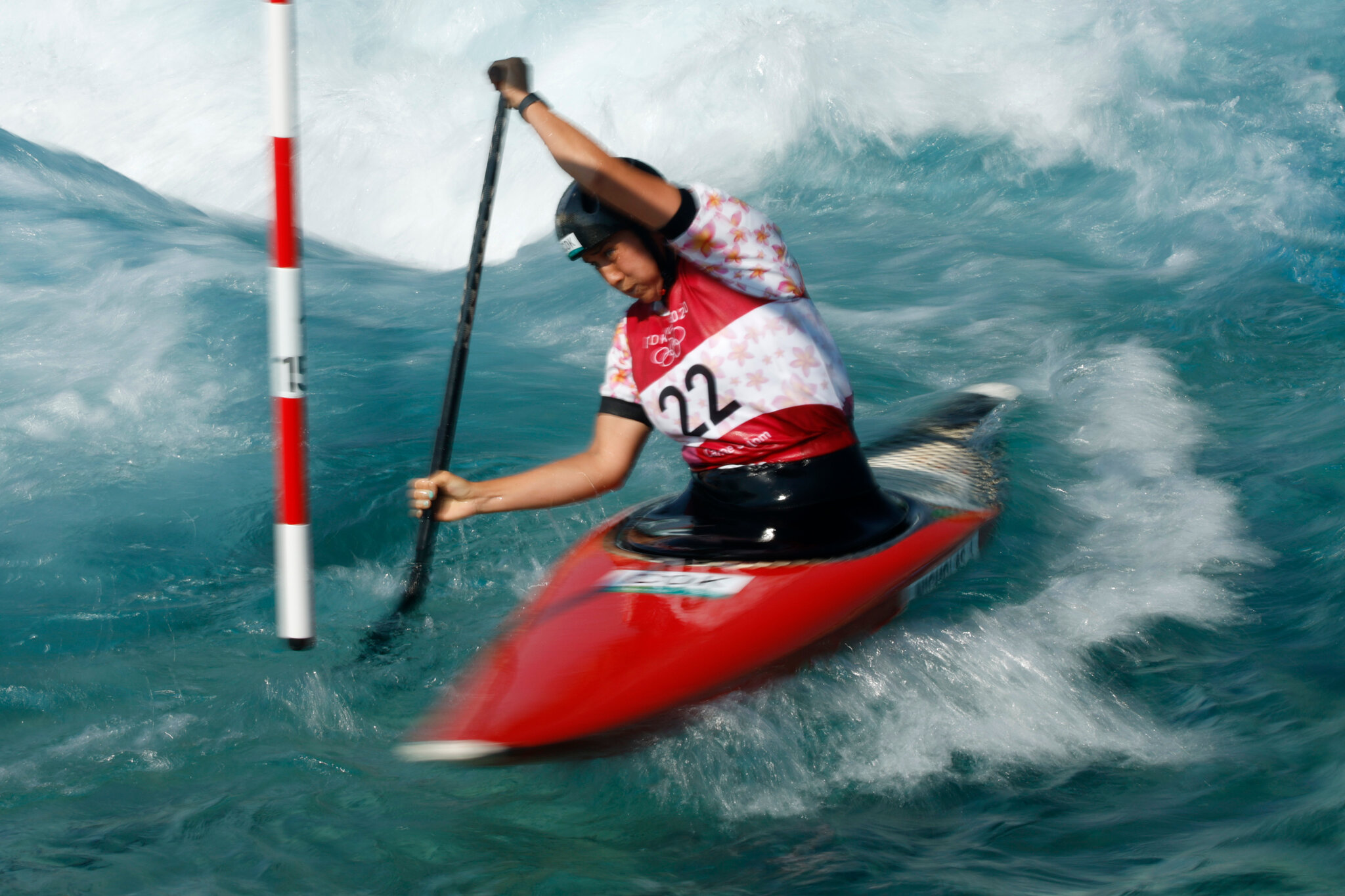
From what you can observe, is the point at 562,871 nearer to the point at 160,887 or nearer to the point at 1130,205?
the point at 160,887

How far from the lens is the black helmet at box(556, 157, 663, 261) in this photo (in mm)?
2375

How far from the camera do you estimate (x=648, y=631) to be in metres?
2.42

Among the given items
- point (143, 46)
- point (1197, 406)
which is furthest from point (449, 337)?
point (143, 46)

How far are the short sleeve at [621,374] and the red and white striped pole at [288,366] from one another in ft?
2.48

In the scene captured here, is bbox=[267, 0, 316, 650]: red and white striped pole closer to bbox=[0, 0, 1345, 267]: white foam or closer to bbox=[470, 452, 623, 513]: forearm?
bbox=[470, 452, 623, 513]: forearm

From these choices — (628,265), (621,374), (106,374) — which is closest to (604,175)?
(628,265)

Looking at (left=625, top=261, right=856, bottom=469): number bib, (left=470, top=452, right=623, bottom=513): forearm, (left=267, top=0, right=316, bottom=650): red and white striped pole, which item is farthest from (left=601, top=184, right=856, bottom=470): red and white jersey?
(left=267, top=0, right=316, bottom=650): red and white striped pole

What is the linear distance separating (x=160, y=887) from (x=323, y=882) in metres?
0.28

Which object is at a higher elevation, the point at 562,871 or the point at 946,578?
the point at 946,578

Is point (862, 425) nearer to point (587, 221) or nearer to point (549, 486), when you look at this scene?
point (549, 486)

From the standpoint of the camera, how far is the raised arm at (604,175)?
2.18m

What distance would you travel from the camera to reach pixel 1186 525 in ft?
11.7

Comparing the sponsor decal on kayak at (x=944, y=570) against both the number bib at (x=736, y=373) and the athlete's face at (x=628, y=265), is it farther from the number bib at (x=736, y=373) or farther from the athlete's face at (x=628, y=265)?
the athlete's face at (x=628, y=265)

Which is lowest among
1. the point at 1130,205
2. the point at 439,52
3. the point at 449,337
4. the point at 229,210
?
the point at 449,337
